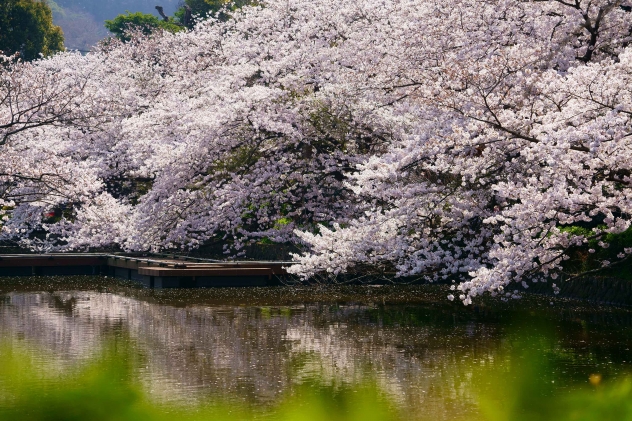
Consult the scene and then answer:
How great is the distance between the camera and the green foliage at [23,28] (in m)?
59.6

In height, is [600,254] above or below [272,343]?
above

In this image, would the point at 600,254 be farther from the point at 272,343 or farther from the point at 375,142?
the point at 375,142

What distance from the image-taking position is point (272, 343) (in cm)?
1494

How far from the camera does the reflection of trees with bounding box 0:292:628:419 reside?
11.5m

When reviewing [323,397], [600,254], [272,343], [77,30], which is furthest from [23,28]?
[77,30]

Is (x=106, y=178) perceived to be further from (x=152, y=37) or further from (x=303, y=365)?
(x=303, y=365)

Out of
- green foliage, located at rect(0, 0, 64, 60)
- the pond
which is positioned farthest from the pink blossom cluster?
green foliage, located at rect(0, 0, 64, 60)

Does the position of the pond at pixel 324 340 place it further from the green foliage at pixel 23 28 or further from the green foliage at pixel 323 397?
the green foliage at pixel 23 28

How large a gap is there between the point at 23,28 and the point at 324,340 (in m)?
51.5

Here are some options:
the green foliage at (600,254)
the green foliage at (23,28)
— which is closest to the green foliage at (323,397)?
the green foliage at (600,254)

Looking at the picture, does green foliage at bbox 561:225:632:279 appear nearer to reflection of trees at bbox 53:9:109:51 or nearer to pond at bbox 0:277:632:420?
pond at bbox 0:277:632:420

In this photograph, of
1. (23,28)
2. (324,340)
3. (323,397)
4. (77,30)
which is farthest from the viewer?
(77,30)

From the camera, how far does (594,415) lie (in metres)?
9.74

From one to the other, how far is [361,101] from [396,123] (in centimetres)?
119
